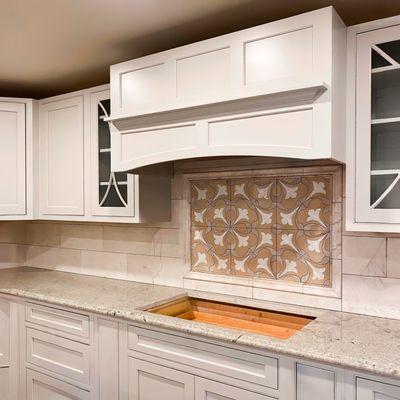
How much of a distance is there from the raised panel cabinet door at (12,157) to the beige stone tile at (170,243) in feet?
3.28

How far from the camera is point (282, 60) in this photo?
1.61m

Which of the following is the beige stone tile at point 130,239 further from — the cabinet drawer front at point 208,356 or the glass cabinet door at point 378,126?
the glass cabinet door at point 378,126

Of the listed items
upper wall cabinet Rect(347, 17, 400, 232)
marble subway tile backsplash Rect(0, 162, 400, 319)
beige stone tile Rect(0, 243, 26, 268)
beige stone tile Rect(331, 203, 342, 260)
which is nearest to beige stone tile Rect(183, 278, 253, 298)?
marble subway tile backsplash Rect(0, 162, 400, 319)

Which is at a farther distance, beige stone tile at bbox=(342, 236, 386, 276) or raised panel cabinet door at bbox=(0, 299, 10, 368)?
raised panel cabinet door at bbox=(0, 299, 10, 368)

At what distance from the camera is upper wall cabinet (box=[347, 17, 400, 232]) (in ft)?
5.16

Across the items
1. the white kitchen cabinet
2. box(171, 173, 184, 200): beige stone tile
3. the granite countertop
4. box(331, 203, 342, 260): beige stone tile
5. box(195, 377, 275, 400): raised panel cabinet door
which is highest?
box(171, 173, 184, 200): beige stone tile

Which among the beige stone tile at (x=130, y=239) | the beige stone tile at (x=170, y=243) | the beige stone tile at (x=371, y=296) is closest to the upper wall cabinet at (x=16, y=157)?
the beige stone tile at (x=130, y=239)

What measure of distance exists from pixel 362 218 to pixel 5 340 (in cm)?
226

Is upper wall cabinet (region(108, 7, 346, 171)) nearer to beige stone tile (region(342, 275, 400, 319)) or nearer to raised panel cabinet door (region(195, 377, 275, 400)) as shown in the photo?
beige stone tile (region(342, 275, 400, 319))

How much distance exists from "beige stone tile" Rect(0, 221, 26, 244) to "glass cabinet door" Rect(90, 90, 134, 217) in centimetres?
124

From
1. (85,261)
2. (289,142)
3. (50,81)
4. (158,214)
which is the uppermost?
(50,81)

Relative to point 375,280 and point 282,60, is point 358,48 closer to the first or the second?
point 282,60

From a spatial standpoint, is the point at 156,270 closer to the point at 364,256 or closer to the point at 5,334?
the point at 5,334

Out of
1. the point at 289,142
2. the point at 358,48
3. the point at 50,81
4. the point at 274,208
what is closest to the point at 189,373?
the point at 274,208
